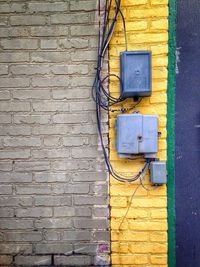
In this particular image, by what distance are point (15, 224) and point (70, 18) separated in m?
1.57

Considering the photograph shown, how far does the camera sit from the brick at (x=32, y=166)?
7.07ft

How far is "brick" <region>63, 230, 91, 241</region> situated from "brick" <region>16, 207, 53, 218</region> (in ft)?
0.65

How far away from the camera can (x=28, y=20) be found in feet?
6.94

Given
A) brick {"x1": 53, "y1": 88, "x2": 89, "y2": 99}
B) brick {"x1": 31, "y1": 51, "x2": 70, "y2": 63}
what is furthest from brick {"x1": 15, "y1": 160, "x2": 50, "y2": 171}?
brick {"x1": 31, "y1": 51, "x2": 70, "y2": 63}

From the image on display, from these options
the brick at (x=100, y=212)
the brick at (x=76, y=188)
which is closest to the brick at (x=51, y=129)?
the brick at (x=76, y=188)

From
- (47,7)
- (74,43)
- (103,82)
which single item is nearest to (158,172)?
(103,82)

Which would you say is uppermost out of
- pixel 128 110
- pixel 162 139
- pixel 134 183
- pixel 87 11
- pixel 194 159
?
pixel 87 11

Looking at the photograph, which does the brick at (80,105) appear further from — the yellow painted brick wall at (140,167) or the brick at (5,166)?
the brick at (5,166)

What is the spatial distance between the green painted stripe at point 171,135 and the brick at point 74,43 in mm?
617

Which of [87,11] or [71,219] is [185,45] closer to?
[87,11]

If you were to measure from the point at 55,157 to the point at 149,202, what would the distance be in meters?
0.76

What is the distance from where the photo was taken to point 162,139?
6.95ft

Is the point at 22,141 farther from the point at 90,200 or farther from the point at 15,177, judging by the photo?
the point at 90,200

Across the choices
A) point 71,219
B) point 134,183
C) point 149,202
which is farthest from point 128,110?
point 71,219
